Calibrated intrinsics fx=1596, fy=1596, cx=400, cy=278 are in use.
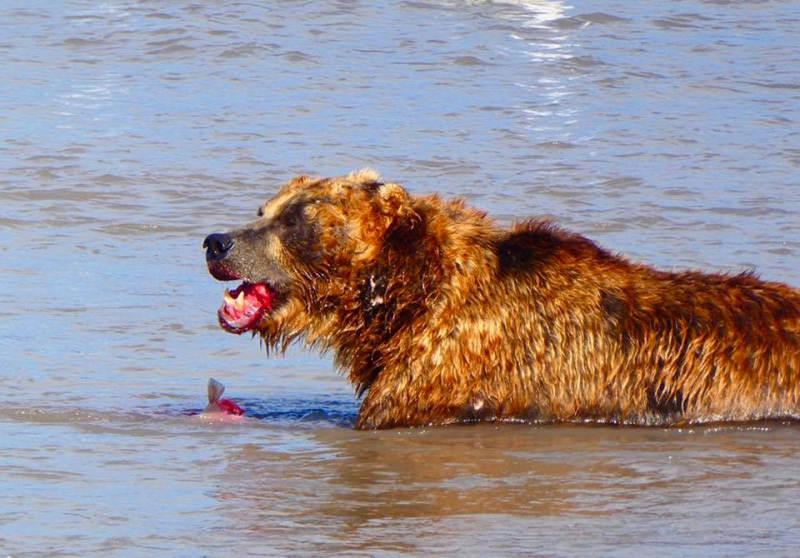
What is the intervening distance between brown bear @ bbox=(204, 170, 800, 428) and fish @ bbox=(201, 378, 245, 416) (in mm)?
331

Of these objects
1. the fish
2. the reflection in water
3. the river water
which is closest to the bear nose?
the fish

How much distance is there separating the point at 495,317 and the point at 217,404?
4.10 feet

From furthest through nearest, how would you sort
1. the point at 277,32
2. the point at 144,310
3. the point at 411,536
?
the point at 277,32 → the point at 144,310 → the point at 411,536

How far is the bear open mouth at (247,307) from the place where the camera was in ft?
23.1

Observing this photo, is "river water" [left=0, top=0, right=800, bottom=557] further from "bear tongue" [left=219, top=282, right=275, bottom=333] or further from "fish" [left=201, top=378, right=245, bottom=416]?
"bear tongue" [left=219, top=282, right=275, bottom=333]

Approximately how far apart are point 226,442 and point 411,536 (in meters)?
1.64

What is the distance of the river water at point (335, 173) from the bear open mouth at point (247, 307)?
0.39 m

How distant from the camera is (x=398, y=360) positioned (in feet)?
22.2

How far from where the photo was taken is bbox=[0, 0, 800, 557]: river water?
17.2 ft

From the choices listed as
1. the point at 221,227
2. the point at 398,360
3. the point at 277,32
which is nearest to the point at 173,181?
the point at 221,227

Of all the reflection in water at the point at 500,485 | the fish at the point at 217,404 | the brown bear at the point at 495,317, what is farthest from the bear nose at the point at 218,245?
the reflection in water at the point at 500,485

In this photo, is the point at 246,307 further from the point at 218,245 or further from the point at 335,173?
the point at 335,173

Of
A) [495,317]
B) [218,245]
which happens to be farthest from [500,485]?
[218,245]

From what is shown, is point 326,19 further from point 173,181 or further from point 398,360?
point 398,360
